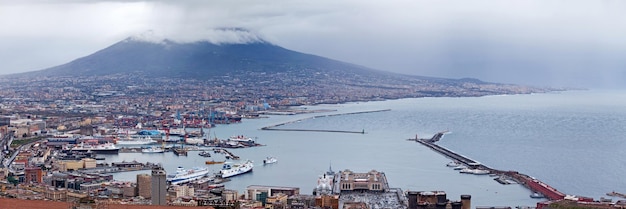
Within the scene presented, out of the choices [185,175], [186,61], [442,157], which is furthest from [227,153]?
[186,61]

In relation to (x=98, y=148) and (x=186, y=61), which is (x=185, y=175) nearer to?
(x=98, y=148)

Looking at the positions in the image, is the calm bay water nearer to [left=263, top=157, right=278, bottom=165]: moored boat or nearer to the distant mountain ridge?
[left=263, top=157, right=278, bottom=165]: moored boat

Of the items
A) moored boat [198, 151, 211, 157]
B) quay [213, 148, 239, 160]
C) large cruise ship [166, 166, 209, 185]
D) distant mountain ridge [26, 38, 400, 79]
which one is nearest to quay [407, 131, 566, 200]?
quay [213, 148, 239, 160]

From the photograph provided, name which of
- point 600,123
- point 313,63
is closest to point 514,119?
point 600,123

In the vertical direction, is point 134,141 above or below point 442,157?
above

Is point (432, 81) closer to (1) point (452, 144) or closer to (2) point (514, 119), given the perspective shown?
(2) point (514, 119)

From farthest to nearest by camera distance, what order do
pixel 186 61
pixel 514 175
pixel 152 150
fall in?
pixel 186 61
pixel 152 150
pixel 514 175

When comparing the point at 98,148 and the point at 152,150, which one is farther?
the point at 152,150
